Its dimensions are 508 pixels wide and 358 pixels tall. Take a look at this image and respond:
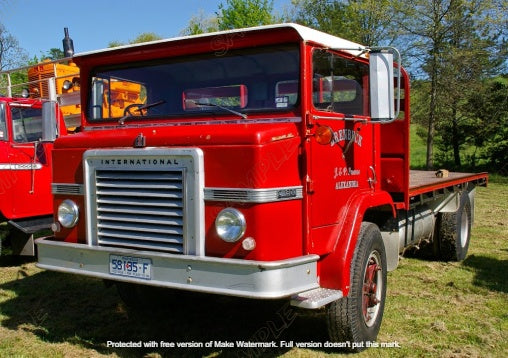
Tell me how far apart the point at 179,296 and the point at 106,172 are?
221cm

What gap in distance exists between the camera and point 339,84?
411 centimetres

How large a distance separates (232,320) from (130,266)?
1635 mm

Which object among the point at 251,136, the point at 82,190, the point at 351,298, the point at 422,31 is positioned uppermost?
the point at 422,31

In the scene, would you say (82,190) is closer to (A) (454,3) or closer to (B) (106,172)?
(B) (106,172)

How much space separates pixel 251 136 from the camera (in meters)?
3.31

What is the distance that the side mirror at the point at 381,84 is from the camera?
3623mm

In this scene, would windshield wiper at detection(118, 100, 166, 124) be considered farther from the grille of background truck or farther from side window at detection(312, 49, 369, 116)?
side window at detection(312, 49, 369, 116)

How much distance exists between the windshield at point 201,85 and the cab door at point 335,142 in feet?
0.85

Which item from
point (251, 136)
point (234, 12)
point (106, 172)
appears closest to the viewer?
point (251, 136)

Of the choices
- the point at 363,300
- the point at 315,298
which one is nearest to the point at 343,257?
the point at 315,298

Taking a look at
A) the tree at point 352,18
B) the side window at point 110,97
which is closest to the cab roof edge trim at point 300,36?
the side window at point 110,97

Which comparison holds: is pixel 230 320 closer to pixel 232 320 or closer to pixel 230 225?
pixel 232 320

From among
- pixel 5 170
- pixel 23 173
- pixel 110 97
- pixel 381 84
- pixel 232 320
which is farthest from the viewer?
pixel 23 173

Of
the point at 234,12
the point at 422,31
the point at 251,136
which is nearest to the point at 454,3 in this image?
the point at 422,31
